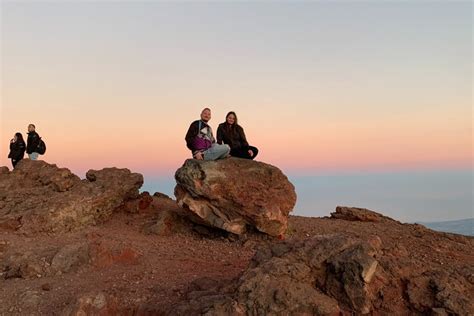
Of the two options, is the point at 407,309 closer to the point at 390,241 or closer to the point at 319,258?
the point at 319,258

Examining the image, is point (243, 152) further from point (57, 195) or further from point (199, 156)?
point (57, 195)

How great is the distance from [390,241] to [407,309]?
6.84m

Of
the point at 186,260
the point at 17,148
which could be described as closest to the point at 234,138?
the point at 186,260

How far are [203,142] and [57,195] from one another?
5762 mm

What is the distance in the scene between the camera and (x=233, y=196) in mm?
12578

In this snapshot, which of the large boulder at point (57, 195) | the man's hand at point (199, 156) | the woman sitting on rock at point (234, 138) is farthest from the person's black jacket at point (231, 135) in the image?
the large boulder at point (57, 195)

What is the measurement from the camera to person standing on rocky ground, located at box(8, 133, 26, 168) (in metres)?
18.9

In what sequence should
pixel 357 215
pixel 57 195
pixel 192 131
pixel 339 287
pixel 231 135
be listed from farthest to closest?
pixel 357 215, pixel 57 195, pixel 231 135, pixel 192 131, pixel 339 287

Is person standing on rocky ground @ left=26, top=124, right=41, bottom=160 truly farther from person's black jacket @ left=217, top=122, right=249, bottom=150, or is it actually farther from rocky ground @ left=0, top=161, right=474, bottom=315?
person's black jacket @ left=217, top=122, right=249, bottom=150

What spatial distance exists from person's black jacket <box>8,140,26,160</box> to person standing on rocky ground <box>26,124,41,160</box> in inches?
44.6

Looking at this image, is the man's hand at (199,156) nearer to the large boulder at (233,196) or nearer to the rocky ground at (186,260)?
the large boulder at (233,196)

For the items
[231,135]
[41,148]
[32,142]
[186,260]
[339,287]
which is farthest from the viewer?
[41,148]

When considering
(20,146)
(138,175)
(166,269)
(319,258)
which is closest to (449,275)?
(319,258)

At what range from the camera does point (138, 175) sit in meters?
16.0
